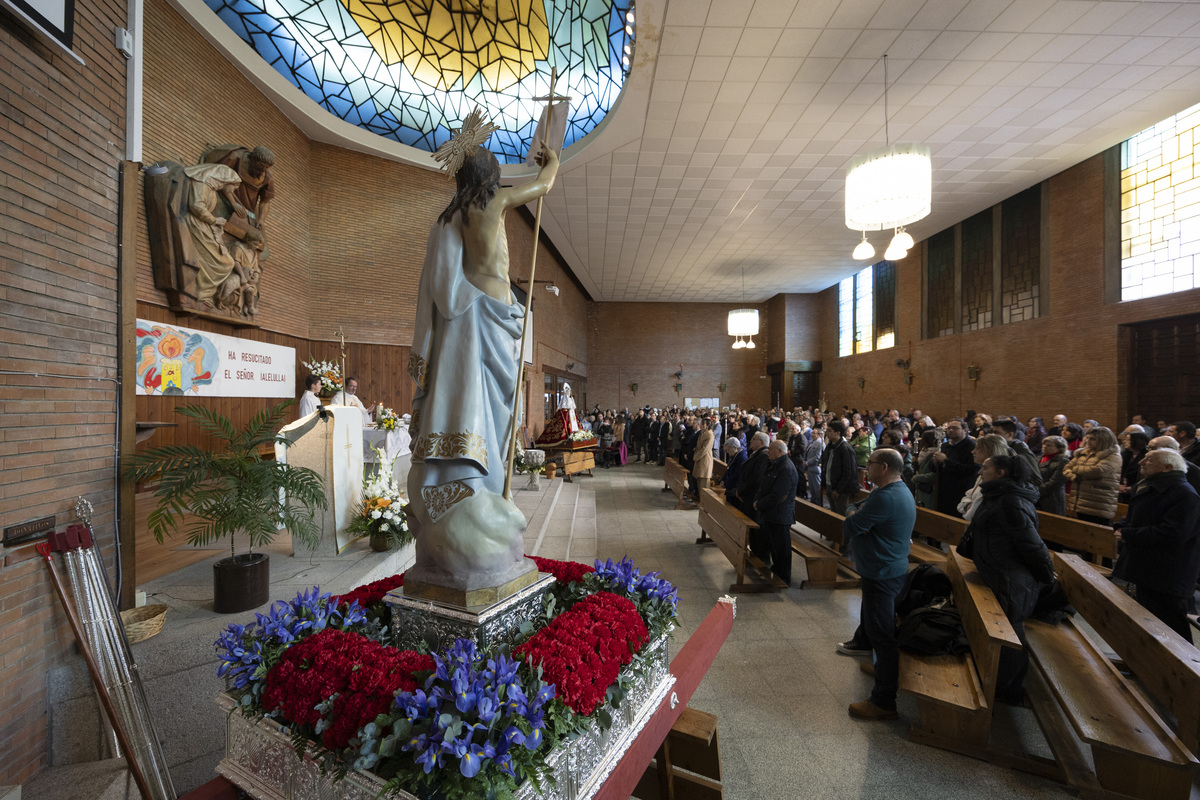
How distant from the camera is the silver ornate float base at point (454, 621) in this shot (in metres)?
1.72

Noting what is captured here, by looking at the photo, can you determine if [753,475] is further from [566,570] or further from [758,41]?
[758,41]

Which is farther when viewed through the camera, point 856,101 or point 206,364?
point 856,101

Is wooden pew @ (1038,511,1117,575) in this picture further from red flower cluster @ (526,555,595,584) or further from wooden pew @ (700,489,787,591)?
red flower cluster @ (526,555,595,584)

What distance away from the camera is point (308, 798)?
1463 millimetres

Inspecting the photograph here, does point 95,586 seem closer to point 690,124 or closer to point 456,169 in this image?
point 456,169

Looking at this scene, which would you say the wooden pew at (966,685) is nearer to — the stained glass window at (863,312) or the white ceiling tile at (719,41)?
the white ceiling tile at (719,41)

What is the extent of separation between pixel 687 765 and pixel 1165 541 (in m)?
3.45

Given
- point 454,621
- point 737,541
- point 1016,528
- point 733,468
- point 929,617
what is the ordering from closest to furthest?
1. point 454,621
2. point 1016,528
3. point 929,617
4. point 737,541
5. point 733,468

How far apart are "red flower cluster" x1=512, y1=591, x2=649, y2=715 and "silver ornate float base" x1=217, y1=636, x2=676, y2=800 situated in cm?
9

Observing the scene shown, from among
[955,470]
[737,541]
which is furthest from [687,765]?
[955,470]

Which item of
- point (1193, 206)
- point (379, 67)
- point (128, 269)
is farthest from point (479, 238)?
point (1193, 206)

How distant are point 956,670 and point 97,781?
432 centimetres

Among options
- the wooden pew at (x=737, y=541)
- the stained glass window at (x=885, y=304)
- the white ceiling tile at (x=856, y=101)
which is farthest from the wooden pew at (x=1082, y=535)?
the stained glass window at (x=885, y=304)

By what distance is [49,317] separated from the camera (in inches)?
104
